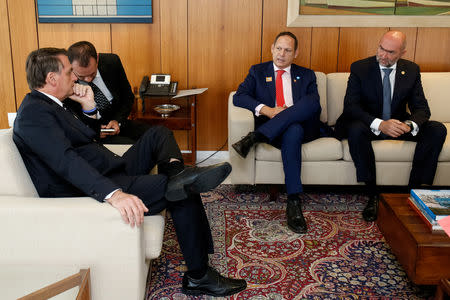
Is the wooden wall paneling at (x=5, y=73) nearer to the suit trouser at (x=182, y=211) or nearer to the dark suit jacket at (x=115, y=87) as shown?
the dark suit jacket at (x=115, y=87)

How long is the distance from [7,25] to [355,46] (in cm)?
322

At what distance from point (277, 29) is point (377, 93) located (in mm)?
1170

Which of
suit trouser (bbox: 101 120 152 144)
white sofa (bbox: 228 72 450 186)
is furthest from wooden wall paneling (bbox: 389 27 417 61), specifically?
suit trouser (bbox: 101 120 152 144)

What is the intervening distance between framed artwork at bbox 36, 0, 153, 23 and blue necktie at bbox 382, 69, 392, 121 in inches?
83.2

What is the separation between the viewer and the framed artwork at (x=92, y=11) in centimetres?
403

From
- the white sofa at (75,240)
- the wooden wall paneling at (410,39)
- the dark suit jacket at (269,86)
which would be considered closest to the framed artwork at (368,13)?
the wooden wall paneling at (410,39)

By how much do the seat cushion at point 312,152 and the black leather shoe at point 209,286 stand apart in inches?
48.7

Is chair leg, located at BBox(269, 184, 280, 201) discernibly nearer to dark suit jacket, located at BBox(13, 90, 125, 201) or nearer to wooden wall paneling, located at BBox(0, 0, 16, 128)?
dark suit jacket, located at BBox(13, 90, 125, 201)

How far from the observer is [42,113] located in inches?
75.6

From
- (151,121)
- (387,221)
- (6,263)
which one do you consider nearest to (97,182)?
(6,263)

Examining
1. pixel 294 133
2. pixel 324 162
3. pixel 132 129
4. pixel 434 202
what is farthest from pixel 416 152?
pixel 132 129

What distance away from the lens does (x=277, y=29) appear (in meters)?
4.14

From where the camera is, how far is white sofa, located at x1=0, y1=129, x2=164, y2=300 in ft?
5.55

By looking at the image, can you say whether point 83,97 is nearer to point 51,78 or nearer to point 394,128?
point 51,78
